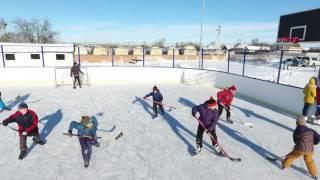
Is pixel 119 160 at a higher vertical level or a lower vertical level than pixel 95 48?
lower

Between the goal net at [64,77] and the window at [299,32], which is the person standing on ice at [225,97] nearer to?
the window at [299,32]

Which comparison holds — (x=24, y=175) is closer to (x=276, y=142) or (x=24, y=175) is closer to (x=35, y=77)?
(x=276, y=142)

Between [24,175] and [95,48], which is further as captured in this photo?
[95,48]

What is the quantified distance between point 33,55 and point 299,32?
20347 millimetres

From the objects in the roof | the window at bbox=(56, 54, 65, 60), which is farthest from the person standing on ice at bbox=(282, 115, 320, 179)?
the window at bbox=(56, 54, 65, 60)

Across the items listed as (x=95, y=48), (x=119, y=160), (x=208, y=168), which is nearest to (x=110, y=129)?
(x=119, y=160)

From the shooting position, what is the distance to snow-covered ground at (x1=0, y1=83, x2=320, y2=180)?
13.5 ft

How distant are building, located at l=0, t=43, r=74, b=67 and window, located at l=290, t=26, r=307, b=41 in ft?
55.4

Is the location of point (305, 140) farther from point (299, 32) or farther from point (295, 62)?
point (295, 62)

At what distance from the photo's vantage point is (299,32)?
41.2ft

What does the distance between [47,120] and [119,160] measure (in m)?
3.43

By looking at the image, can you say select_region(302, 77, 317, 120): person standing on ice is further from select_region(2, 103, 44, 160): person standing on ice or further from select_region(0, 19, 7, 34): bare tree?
select_region(0, 19, 7, 34): bare tree

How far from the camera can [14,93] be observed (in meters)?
10.5

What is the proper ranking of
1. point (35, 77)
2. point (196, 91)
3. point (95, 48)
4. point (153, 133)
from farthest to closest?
point (95, 48)
point (35, 77)
point (196, 91)
point (153, 133)
